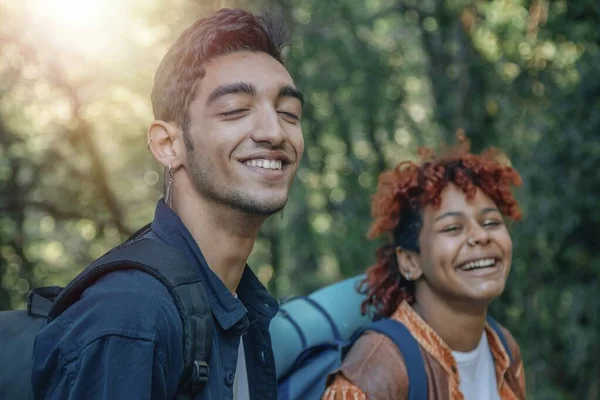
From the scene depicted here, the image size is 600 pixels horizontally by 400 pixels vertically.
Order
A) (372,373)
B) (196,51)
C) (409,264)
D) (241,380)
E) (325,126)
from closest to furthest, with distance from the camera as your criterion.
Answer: (196,51) < (241,380) < (372,373) < (409,264) < (325,126)

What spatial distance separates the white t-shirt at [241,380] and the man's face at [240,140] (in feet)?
1.53

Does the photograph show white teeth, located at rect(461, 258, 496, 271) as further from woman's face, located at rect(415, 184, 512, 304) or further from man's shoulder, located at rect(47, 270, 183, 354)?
man's shoulder, located at rect(47, 270, 183, 354)

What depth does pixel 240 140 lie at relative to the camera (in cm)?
196

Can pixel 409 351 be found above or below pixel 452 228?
below

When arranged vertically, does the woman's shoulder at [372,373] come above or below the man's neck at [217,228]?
below

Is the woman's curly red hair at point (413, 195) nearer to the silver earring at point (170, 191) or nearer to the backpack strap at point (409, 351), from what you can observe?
the backpack strap at point (409, 351)

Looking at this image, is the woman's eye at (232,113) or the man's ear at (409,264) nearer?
the woman's eye at (232,113)

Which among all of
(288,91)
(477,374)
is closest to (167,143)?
(288,91)

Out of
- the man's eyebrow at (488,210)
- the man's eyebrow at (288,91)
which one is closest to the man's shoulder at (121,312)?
the man's eyebrow at (288,91)

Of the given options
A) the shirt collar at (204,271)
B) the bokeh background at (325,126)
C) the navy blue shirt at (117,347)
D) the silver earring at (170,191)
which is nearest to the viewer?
the navy blue shirt at (117,347)

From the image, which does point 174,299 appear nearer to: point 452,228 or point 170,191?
point 170,191

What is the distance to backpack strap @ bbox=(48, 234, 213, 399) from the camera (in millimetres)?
1650

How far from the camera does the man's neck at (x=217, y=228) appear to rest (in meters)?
1.98

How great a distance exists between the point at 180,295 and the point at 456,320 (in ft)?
5.20
